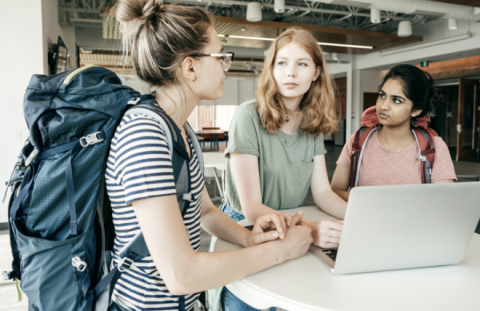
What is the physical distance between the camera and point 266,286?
914 mm

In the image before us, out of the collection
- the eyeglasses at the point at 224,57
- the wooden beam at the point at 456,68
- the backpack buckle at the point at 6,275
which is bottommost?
the backpack buckle at the point at 6,275

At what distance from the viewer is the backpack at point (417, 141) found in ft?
6.16

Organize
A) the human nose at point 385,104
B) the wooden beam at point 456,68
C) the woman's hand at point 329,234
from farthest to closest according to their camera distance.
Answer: the wooden beam at point 456,68, the human nose at point 385,104, the woman's hand at point 329,234

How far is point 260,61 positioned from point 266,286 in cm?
1452

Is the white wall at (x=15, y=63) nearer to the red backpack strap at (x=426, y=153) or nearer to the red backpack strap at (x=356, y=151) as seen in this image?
the red backpack strap at (x=356, y=151)

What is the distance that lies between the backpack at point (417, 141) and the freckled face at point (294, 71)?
25.9 inches

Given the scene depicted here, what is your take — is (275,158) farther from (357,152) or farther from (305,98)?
(357,152)

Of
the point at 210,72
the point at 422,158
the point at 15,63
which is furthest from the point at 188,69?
the point at 15,63

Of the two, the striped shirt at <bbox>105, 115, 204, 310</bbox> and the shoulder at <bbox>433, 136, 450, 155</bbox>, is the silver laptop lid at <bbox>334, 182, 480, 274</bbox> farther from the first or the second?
the shoulder at <bbox>433, 136, 450, 155</bbox>

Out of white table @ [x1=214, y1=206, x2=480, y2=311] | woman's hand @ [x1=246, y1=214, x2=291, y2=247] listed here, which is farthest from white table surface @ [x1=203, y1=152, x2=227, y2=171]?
white table @ [x1=214, y1=206, x2=480, y2=311]

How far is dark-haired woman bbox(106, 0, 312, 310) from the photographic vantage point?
0.78 m

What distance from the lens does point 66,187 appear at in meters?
0.82

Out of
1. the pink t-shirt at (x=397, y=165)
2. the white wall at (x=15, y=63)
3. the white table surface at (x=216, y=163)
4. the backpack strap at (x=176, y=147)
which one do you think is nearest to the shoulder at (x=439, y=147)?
the pink t-shirt at (x=397, y=165)

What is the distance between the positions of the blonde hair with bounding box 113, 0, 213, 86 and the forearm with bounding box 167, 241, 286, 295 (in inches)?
20.5
